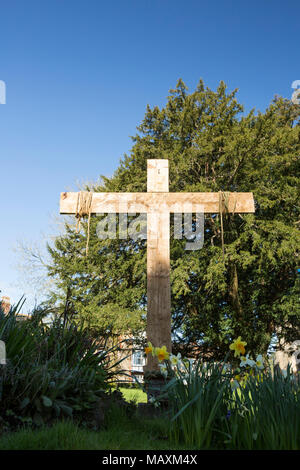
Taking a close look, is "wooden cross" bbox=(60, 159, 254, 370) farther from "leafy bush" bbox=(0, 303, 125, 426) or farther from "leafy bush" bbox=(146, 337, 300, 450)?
"leafy bush" bbox=(146, 337, 300, 450)

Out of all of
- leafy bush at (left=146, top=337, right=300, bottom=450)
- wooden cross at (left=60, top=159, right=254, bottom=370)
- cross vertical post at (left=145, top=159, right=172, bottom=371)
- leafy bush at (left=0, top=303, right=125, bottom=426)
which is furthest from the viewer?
wooden cross at (left=60, top=159, right=254, bottom=370)

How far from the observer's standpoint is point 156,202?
4.61 m

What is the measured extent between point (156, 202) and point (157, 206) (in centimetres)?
5

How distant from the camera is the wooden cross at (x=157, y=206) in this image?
4.20 m

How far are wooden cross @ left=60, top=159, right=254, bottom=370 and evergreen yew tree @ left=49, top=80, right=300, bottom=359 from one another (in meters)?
5.62

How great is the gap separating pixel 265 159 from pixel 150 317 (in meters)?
8.39

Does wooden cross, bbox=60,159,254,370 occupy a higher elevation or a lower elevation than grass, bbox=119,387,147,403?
higher

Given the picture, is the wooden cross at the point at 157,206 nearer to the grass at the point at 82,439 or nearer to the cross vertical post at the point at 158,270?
the cross vertical post at the point at 158,270

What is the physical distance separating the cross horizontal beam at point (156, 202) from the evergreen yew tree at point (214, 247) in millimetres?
5530

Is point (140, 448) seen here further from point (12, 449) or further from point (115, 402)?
point (115, 402)

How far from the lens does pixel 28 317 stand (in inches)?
135

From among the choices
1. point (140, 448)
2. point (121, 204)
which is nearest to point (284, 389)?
point (140, 448)

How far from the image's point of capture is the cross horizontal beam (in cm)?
462

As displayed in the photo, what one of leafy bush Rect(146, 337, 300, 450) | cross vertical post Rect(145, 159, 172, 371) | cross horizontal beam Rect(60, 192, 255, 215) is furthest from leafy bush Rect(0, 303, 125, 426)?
cross horizontal beam Rect(60, 192, 255, 215)
